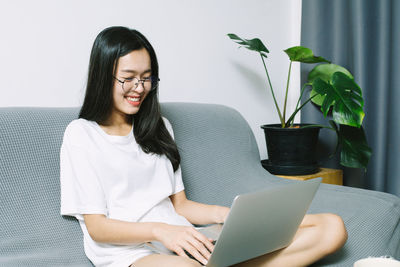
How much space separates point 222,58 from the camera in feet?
7.36

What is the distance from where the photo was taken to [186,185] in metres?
1.59

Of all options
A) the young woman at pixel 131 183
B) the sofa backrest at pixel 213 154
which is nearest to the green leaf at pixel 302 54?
the sofa backrest at pixel 213 154

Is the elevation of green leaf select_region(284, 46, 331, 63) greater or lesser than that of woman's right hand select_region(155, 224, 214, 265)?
greater

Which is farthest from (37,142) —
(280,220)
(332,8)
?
(332,8)

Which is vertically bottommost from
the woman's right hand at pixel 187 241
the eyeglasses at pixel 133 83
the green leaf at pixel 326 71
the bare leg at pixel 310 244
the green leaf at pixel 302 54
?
the bare leg at pixel 310 244

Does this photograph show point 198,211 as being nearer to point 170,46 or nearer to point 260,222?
point 260,222

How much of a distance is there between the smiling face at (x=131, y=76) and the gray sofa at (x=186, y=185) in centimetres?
21

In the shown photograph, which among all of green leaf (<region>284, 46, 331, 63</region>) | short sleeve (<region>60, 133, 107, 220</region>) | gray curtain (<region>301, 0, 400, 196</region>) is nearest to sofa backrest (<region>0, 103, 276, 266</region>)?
short sleeve (<region>60, 133, 107, 220</region>)

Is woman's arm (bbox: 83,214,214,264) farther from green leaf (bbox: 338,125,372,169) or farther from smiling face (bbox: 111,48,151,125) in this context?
green leaf (bbox: 338,125,372,169)

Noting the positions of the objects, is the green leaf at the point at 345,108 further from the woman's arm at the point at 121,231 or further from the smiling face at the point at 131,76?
the woman's arm at the point at 121,231

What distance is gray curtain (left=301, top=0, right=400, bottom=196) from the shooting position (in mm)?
2268

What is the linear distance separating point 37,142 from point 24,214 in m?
0.21

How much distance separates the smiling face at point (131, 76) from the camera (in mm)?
1219

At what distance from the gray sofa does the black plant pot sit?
34 centimetres
